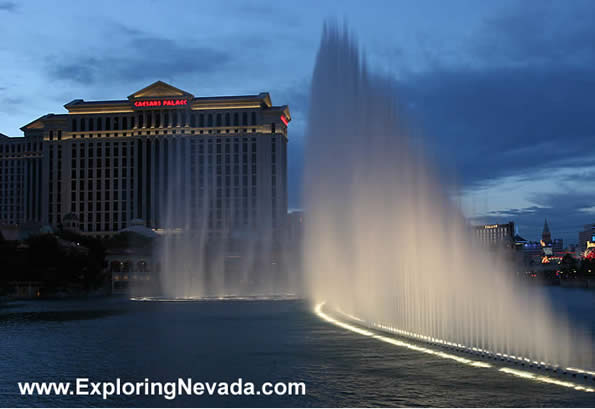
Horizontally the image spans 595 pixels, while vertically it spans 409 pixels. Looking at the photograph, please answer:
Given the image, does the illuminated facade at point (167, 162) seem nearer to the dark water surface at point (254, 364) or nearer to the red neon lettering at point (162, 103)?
the red neon lettering at point (162, 103)

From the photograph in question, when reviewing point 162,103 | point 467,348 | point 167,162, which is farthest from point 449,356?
point 162,103

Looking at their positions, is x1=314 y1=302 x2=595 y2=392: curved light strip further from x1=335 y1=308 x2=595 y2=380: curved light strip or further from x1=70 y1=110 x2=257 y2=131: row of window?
x1=70 y1=110 x2=257 y2=131: row of window

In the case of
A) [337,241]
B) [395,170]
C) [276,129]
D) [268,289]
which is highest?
[276,129]

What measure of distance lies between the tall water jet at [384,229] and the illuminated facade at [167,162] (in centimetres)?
10345

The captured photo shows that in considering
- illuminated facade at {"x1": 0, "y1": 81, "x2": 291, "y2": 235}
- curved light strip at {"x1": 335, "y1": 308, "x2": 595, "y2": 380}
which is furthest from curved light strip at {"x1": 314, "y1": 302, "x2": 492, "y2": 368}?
illuminated facade at {"x1": 0, "y1": 81, "x2": 291, "y2": 235}

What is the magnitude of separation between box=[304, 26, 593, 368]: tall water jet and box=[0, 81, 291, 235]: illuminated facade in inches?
4073

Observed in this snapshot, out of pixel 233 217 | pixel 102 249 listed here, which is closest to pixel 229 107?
pixel 233 217

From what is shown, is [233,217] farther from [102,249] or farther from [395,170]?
[395,170]

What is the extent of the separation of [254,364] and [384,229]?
1342 cm

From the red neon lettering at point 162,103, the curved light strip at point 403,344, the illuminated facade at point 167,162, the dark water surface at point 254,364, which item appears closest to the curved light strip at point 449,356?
the curved light strip at point 403,344

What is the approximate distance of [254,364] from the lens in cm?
1844

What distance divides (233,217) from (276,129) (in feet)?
71.7

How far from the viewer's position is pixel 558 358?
19.0 metres

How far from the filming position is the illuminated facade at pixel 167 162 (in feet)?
461
